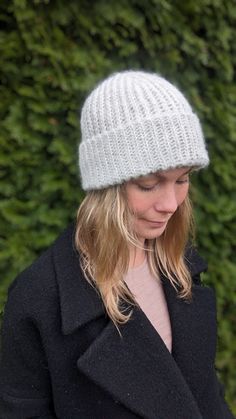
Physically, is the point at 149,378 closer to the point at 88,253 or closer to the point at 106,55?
the point at 88,253

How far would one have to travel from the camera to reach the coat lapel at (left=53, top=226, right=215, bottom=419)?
1.47 m

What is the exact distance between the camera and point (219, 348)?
10.1ft

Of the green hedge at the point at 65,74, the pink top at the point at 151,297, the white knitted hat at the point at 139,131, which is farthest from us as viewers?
the green hedge at the point at 65,74

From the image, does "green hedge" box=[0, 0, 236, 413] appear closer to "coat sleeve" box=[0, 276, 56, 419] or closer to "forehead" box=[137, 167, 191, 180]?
"coat sleeve" box=[0, 276, 56, 419]

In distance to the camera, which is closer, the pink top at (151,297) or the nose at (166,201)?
the nose at (166,201)

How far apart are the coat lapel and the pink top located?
31 mm

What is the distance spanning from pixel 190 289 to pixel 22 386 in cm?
70

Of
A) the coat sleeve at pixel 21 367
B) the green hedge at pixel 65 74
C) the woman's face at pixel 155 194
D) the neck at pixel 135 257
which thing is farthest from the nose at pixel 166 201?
the green hedge at pixel 65 74

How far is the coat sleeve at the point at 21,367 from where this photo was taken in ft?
4.75

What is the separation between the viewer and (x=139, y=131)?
139 cm

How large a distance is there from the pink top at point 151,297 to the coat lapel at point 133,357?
1.2 inches

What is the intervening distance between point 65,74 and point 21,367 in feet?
4.53

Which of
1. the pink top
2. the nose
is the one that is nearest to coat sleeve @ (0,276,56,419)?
the pink top

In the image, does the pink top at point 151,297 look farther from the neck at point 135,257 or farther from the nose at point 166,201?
the nose at point 166,201
